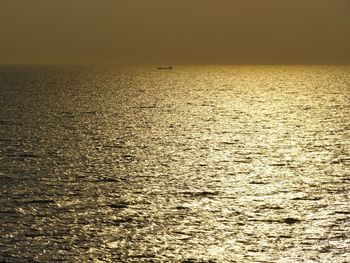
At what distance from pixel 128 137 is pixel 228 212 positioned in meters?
59.7

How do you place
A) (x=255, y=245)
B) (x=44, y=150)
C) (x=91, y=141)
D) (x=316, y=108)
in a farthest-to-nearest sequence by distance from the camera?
(x=316, y=108) → (x=91, y=141) → (x=44, y=150) → (x=255, y=245)

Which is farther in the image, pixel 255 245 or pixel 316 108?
pixel 316 108

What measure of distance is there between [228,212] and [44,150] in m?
44.8

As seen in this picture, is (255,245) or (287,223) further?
(287,223)

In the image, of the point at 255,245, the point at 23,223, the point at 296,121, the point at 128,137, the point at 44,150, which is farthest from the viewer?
the point at 296,121

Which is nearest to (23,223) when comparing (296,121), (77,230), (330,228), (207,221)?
(77,230)

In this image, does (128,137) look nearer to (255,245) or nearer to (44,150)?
(44,150)

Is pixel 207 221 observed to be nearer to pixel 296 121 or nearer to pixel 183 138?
pixel 183 138

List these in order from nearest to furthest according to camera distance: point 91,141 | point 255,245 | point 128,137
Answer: point 255,245, point 91,141, point 128,137

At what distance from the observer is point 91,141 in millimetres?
110062

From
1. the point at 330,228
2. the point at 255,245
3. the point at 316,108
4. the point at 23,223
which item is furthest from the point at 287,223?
the point at 316,108

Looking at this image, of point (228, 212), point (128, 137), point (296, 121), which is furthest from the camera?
point (296, 121)

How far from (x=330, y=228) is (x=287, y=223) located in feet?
12.4

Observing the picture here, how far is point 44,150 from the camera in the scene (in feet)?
318
